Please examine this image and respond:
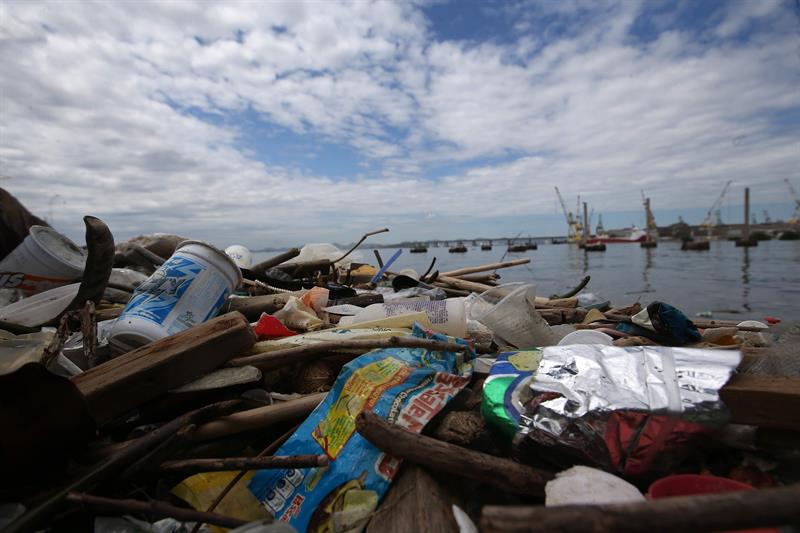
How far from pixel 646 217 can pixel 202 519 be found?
→ 257 feet

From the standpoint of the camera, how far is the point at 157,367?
161 centimetres

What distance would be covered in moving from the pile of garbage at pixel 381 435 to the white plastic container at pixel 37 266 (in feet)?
4.61

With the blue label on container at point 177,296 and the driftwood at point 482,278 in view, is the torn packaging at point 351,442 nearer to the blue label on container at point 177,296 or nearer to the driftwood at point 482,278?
the blue label on container at point 177,296

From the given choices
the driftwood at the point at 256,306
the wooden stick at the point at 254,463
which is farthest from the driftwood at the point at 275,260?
the wooden stick at the point at 254,463

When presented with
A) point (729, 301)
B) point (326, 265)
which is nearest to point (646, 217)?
point (729, 301)

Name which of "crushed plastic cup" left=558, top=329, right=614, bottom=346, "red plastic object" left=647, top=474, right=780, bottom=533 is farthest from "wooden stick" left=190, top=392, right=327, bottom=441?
"crushed plastic cup" left=558, top=329, right=614, bottom=346

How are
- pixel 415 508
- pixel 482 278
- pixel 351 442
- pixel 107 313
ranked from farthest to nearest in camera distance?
pixel 482 278 < pixel 107 313 < pixel 351 442 < pixel 415 508

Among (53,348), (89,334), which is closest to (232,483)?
(53,348)

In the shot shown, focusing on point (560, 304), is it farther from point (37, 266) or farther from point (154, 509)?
point (37, 266)

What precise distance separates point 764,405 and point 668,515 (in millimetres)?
831

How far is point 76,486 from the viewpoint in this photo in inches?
47.4

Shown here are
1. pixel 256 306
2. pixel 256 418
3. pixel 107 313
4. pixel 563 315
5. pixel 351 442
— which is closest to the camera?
pixel 351 442

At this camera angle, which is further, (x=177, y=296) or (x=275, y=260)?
(x=275, y=260)

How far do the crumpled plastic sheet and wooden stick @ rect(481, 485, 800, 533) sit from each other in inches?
19.3
